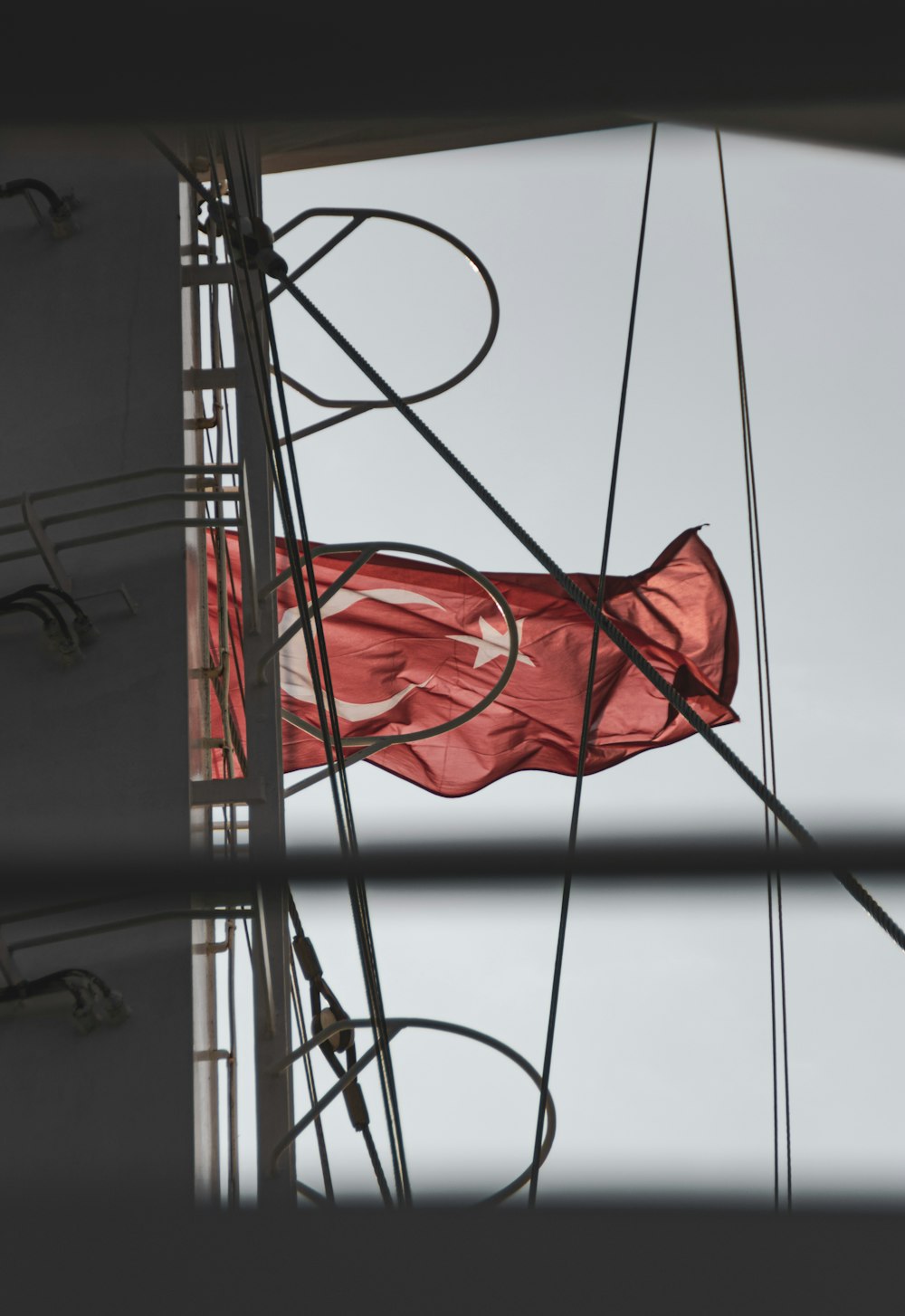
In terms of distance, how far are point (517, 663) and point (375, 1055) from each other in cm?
340

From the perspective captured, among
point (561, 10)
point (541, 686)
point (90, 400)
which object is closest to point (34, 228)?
point (90, 400)

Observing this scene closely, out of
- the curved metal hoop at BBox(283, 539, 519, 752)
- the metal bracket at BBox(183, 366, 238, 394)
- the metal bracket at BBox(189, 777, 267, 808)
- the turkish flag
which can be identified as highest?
the turkish flag

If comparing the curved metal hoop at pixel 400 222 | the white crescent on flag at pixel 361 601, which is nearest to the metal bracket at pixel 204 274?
the curved metal hoop at pixel 400 222

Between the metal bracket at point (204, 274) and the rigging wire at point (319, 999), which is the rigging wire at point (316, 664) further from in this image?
the metal bracket at point (204, 274)

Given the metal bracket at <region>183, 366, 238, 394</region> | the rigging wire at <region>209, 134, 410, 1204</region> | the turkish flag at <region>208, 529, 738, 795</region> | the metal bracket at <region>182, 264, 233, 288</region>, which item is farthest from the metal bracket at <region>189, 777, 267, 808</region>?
the turkish flag at <region>208, 529, 738, 795</region>

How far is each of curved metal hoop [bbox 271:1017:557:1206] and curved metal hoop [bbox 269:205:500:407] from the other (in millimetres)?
1345

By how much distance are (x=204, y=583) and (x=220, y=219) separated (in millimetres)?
771

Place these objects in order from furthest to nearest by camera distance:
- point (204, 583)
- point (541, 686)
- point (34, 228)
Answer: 1. point (541, 686)
2. point (34, 228)
3. point (204, 583)

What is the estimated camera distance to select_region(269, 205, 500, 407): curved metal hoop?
3.11m

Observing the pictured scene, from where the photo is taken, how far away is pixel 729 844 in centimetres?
46

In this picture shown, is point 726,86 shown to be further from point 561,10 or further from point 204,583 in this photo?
point 204,583

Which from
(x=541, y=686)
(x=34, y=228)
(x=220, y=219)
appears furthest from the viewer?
(x=541, y=686)

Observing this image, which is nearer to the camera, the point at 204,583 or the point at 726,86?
the point at 726,86

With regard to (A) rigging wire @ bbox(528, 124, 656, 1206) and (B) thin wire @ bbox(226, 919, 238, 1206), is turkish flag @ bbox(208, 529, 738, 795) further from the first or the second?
(B) thin wire @ bbox(226, 919, 238, 1206)
